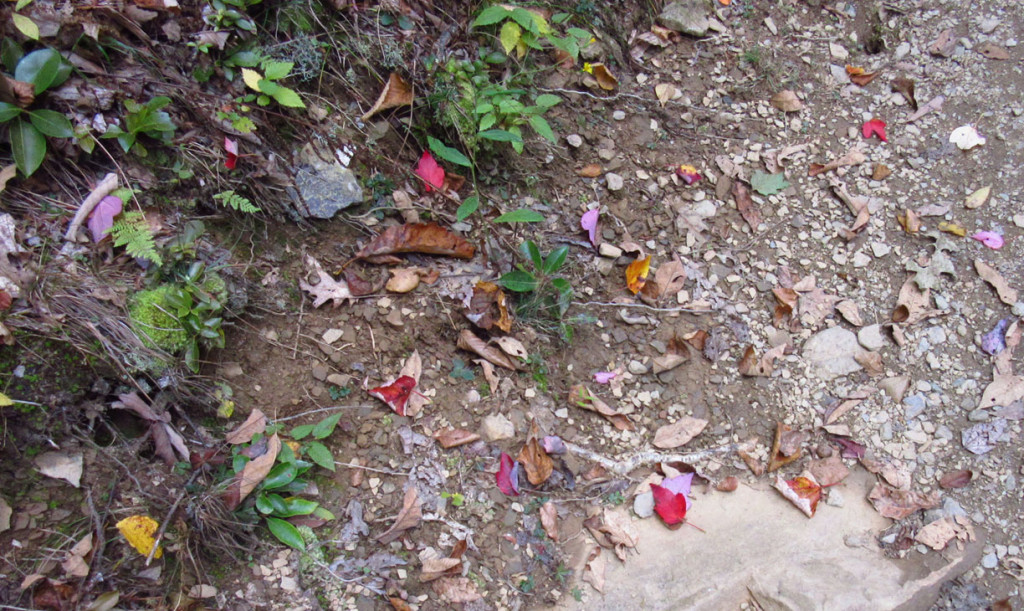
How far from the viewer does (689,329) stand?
8.96 ft

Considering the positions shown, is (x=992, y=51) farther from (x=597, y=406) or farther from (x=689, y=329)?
(x=597, y=406)

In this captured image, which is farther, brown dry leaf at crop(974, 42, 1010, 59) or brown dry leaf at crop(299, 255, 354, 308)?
brown dry leaf at crop(974, 42, 1010, 59)

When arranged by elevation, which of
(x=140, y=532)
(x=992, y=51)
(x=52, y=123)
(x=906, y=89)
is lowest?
(x=140, y=532)

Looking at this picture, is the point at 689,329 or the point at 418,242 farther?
the point at 689,329

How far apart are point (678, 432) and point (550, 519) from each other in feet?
2.06

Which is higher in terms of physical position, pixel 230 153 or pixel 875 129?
pixel 875 129

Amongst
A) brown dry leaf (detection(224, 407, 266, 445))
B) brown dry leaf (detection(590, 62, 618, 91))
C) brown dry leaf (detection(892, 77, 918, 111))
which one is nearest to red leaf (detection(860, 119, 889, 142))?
brown dry leaf (detection(892, 77, 918, 111))

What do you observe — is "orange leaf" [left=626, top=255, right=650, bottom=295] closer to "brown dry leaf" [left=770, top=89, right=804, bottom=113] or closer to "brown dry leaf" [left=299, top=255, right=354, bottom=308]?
"brown dry leaf" [left=299, top=255, right=354, bottom=308]

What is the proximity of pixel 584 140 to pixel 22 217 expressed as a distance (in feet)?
7.16

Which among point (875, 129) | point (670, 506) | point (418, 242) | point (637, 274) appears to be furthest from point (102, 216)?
point (875, 129)

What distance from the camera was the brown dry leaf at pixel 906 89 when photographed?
3350mm

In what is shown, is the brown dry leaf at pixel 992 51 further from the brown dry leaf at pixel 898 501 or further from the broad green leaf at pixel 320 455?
the broad green leaf at pixel 320 455

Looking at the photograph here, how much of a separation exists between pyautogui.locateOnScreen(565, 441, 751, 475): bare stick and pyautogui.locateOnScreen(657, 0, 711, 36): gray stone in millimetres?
2201

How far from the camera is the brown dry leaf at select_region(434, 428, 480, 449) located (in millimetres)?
2285
